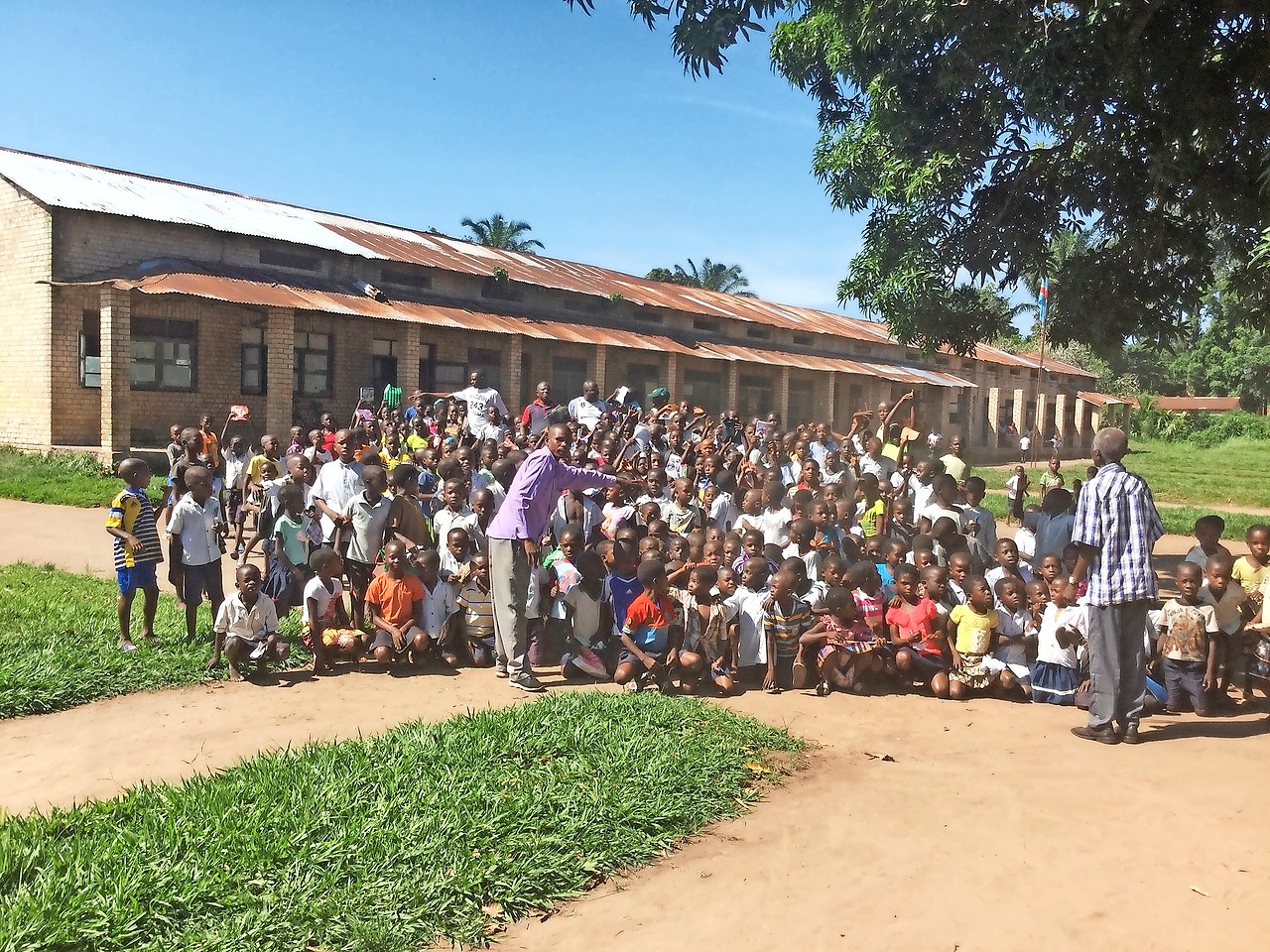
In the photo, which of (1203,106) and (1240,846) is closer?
(1240,846)

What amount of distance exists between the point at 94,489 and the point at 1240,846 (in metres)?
14.3

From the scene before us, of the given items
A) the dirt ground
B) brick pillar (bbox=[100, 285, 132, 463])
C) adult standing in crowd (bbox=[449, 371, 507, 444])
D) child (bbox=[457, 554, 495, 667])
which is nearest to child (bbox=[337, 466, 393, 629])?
child (bbox=[457, 554, 495, 667])

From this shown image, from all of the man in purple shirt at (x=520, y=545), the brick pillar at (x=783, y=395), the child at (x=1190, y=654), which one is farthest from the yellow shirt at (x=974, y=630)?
the brick pillar at (x=783, y=395)

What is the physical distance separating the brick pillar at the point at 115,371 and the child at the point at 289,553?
33.0 feet

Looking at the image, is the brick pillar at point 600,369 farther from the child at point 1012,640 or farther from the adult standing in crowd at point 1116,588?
the adult standing in crowd at point 1116,588

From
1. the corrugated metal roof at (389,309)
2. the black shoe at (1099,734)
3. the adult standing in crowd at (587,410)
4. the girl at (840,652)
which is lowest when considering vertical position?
the black shoe at (1099,734)

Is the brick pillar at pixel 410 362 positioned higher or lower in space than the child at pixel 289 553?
higher

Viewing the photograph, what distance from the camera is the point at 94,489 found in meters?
13.9

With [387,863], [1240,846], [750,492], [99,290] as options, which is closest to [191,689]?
[387,863]

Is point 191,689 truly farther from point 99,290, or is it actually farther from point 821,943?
point 99,290

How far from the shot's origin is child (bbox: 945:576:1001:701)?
6.22m

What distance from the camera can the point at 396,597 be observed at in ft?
21.7

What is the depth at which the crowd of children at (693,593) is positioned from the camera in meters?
6.17

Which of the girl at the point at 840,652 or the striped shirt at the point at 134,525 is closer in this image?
the girl at the point at 840,652
